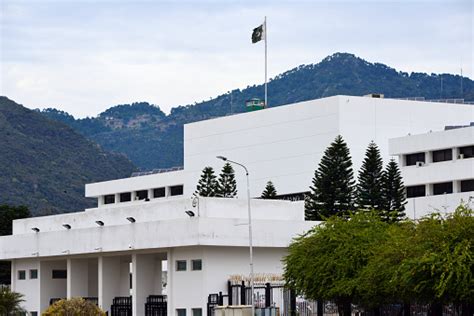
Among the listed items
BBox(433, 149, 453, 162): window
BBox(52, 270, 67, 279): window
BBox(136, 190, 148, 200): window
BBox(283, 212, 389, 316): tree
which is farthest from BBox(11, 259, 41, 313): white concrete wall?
BBox(136, 190, 148, 200): window

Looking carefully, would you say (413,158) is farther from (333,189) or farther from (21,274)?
(21,274)

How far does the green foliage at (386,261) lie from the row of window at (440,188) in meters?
31.8

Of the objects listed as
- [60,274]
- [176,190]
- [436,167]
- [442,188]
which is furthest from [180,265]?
[176,190]

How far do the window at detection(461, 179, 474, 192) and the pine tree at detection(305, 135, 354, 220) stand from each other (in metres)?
11.0

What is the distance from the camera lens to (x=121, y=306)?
55.5 meters

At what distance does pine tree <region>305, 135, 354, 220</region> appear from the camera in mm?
68875

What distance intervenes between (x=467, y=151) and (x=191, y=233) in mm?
34981

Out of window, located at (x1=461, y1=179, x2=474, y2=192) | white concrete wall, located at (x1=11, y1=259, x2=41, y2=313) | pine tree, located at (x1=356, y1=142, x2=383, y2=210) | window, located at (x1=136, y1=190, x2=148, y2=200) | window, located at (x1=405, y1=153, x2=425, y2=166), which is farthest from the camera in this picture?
window, located at (x1=136, y1=190, x2=148, y2=200)

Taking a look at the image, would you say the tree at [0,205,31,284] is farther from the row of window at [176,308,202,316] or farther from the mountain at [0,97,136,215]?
the mountain at [0,97,136,215]

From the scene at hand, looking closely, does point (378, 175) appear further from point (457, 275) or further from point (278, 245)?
point (457, 275)

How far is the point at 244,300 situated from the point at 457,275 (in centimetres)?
1444

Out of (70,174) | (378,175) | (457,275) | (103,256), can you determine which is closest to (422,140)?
(378,175)

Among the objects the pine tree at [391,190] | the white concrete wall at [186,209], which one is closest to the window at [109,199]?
the pine tree at [391,190]

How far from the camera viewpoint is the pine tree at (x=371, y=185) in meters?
69.1
